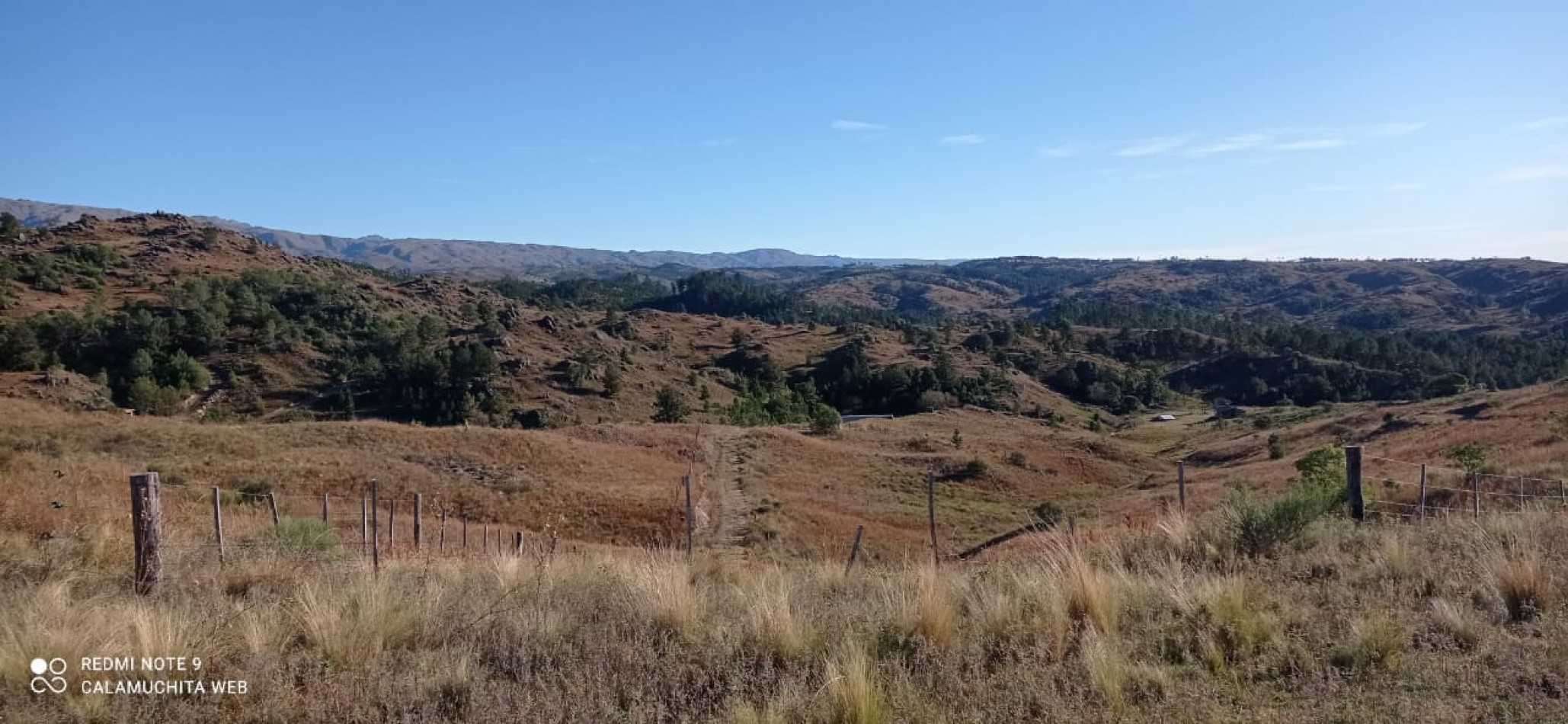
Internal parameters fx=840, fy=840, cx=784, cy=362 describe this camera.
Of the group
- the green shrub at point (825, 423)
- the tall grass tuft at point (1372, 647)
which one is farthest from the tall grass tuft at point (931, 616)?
the green shrub at point (825, 423)

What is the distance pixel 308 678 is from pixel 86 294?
100956mm

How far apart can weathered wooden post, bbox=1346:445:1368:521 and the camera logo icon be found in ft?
42.9

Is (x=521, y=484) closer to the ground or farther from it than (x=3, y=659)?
closer to the ground

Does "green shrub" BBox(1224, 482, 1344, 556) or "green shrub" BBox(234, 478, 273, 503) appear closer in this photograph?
"green shrub" BBox(1224, 482, 1344, 556)

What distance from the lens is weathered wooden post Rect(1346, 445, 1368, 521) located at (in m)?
10.9

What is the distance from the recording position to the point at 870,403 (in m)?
105

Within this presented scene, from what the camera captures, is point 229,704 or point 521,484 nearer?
point 229,704

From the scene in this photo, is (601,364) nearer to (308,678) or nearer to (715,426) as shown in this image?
(715,426)

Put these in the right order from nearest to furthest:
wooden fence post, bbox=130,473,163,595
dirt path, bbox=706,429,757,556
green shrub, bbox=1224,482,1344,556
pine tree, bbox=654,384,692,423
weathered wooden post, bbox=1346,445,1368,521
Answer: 1. wooden fence post, bbox=130,473,163,595
2. green shrub, bbox=1224,482,1344,556
3. weathered wooden post, bbox=1346,445,1368,521
4. dirt path, bbox=706,429,757,556
5. pine tree, bbox=654,384,692,423

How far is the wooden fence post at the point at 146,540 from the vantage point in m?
7.62

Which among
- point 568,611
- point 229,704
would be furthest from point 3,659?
point 568,611

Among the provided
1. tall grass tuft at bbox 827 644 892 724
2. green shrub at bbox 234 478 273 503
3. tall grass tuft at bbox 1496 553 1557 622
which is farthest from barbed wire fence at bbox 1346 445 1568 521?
green shrub at bbox 234 478 273 503

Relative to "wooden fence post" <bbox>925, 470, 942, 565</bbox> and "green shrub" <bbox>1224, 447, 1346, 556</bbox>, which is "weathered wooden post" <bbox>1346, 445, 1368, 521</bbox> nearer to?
"green shrub" <bbox>1224, 447, 1346, 556</bbox>

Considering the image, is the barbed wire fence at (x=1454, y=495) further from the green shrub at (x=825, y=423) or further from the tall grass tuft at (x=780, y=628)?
the green shrub at (x=825, y=423)
